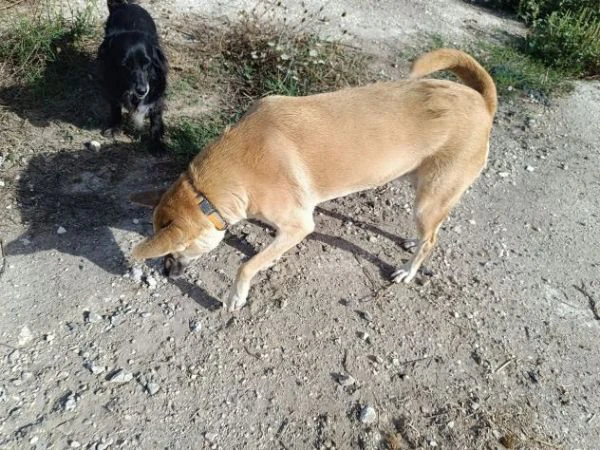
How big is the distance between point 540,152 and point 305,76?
8.49 feet

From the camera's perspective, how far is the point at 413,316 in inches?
142

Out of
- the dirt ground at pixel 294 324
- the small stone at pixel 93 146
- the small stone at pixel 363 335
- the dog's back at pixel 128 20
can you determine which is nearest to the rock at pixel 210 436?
the dirt ground at pixel 294 324

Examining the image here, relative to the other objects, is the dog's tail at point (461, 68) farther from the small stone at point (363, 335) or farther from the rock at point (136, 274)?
the rock at point (136, 274)

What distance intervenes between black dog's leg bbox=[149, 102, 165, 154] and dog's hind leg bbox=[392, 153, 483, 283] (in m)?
2.37

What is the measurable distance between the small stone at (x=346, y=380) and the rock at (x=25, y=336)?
1.98 meters

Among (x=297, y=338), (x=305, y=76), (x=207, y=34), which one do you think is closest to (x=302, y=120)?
(x=297, y=338)

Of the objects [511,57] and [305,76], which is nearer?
[305,76]

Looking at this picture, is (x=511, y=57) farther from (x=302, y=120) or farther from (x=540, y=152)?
(x=302, y=120)

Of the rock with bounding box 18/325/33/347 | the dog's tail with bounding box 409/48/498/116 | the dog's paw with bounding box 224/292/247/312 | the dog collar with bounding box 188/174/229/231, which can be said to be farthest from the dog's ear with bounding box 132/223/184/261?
the dog's tail with bounding box 409/48/498/116

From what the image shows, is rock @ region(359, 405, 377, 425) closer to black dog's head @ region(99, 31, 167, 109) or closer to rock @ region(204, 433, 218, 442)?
rock @ region(204, 433, 218, 442)

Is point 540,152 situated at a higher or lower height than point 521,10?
lower

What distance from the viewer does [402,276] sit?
12.5ft

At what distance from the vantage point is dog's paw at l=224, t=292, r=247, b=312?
338cm

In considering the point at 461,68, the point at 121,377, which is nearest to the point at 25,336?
the point at 121,377
